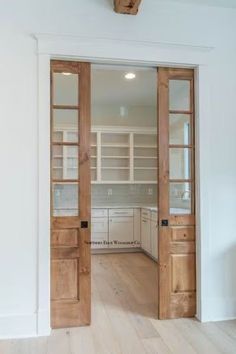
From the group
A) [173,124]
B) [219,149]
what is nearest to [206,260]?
[219,149]

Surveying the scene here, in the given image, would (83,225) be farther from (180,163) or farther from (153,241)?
(153,241)

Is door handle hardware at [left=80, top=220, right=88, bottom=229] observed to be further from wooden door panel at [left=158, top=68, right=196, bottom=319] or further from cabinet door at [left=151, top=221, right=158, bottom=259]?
cabinet door at [left=151, top=221, right=158, bottom=259]

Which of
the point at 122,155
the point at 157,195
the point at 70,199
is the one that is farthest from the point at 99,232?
the point at 70,199

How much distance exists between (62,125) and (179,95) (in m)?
1.23

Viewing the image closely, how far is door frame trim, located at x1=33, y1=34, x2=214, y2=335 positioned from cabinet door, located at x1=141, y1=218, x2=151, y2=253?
2510mm

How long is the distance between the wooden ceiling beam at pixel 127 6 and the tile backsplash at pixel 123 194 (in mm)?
4106

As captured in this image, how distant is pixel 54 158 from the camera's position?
9.78ft

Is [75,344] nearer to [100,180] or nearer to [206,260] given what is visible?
[206,260]

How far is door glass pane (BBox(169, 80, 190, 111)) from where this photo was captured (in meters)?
3.24

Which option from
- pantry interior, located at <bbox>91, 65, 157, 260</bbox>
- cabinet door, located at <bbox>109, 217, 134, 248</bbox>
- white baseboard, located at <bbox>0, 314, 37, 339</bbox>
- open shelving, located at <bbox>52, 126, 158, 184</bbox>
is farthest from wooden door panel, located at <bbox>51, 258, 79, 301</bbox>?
open shelving, located at <bbox>52, 126, 158, 184</bbox>

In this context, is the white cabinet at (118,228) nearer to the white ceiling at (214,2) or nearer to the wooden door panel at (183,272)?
the wooden door panel at (183,272)

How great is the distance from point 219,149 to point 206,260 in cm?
111

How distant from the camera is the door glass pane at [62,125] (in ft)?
9.86

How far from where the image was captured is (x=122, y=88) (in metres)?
5.53
